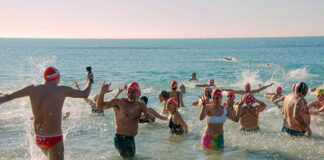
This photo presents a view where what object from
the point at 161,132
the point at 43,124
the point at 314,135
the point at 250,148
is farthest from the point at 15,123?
the point at 314,135

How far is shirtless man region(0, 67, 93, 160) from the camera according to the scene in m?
5.05

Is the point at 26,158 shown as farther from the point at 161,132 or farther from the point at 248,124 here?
the point at 248,124

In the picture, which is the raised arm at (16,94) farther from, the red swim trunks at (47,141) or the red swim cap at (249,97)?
the red swim cap at (249,97)

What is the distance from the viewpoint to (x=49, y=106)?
5.10 meters

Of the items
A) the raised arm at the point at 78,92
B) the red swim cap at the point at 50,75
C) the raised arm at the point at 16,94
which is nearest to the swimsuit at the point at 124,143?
the raised arm at the point at 78,92

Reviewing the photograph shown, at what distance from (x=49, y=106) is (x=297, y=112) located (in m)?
5.16

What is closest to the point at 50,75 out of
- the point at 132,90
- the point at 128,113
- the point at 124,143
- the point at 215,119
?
the point at 132,90

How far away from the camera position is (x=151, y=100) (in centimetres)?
1777

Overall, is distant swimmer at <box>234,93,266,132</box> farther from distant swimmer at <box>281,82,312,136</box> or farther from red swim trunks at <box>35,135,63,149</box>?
red swim trunks at <box>35,135,63,149</box>

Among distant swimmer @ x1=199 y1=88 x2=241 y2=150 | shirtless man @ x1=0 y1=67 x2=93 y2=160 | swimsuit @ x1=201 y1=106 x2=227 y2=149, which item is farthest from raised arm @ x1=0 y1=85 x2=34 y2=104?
swimsuit @ x1=201 y1=106 x2=227 y2=149

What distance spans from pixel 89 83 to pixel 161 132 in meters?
5.51

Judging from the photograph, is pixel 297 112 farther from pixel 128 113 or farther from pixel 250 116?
pixel 128 113

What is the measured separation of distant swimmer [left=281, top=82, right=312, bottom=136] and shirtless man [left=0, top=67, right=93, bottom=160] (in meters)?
4.64

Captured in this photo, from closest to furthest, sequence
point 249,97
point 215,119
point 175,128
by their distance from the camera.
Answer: point 215,119, point 249,97, point 175,128
